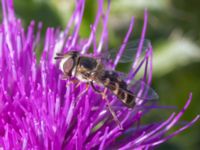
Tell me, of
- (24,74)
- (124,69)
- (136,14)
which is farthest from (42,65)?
(136,14)

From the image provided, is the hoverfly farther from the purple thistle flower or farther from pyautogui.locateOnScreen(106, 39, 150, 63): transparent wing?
pyautogui.locateOnScreen(106, 39, 150, 63): transparent wing

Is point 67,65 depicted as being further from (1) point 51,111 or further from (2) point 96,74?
(1) point 51,111

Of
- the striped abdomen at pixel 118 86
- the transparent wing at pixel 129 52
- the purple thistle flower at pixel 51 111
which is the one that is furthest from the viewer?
the transparent wing at pixel 129 52

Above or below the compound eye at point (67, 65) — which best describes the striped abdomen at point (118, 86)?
below

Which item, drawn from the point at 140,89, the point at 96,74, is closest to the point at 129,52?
the point at 140,89

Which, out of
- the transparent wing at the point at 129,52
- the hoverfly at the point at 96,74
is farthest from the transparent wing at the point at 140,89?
the transparent wing at the point at 129,52

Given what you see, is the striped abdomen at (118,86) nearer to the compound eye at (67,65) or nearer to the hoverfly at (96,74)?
the hoverfly at (96,74)
